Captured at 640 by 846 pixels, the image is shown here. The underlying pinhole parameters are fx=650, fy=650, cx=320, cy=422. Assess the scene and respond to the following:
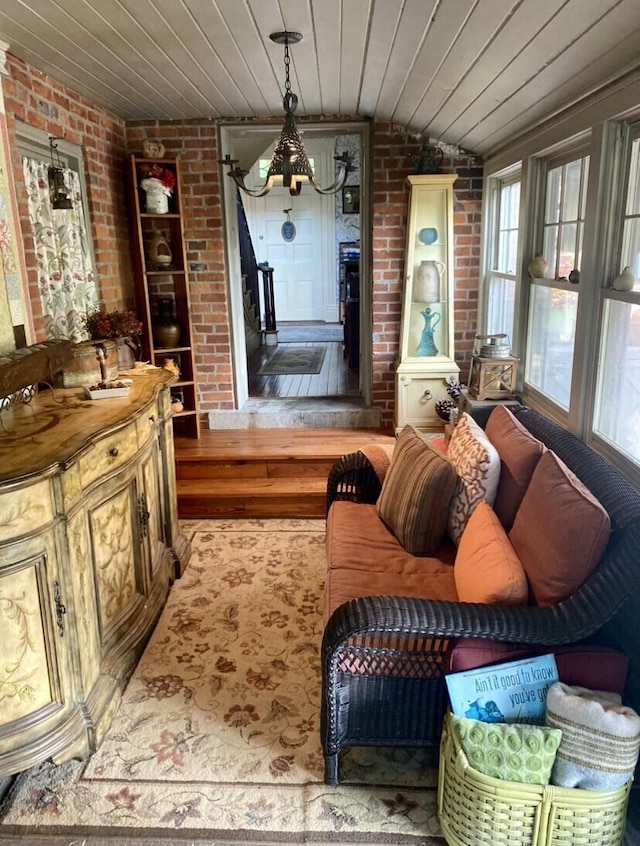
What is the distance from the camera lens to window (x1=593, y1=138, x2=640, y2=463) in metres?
2.35

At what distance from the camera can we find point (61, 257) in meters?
3.52

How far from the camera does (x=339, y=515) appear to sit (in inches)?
111

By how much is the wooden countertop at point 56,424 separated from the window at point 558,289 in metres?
1.94

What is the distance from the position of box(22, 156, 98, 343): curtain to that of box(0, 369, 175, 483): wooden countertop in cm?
68

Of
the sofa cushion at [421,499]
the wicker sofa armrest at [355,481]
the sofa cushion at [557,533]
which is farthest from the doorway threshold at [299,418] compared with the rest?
the sofa cushion at [557,533]

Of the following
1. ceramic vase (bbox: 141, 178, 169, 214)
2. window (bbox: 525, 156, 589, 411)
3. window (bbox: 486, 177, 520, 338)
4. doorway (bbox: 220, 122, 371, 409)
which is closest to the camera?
window (bbox: 525, 156, 589, 411)

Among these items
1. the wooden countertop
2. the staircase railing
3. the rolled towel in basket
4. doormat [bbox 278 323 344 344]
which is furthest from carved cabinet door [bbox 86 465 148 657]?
doormat [bbox 278 323 344 344]

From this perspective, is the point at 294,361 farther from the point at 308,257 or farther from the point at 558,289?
the point at 558,289

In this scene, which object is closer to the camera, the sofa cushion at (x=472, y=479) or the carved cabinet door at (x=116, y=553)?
the carved cabinet door at (x=116, y=553)

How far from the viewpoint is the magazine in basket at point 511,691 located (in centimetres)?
173

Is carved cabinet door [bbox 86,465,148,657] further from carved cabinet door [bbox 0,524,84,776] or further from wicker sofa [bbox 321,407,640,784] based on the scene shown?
wicker sofa [bbox 321,407,640,784]

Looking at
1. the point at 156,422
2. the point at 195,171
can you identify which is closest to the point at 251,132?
the point at 195,171

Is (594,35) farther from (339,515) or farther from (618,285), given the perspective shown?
(339,515)

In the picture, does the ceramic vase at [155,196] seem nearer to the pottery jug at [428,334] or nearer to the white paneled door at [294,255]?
the pottery jug at [428,334]
